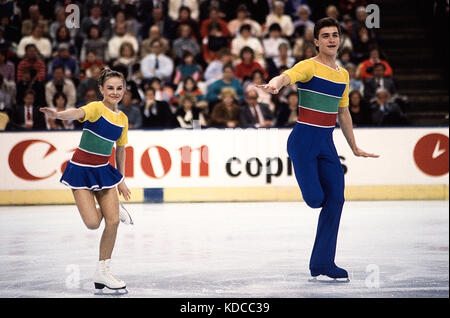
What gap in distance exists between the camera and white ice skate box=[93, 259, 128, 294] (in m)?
5.07

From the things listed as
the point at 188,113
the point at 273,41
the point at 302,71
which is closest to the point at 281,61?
the point at 273,41

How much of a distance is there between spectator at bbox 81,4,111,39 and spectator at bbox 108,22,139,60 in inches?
8.8

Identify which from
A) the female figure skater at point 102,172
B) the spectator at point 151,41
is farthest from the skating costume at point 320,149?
the spectator at point 151,41

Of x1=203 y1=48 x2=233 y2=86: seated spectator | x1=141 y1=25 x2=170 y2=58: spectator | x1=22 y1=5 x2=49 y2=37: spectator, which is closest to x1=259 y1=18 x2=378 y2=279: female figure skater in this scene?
x1=203 y1=48 x2=233 y2=86: seated spectator

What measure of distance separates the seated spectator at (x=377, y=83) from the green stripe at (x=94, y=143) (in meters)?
8.10

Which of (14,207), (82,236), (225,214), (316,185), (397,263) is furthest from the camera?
(14,207)

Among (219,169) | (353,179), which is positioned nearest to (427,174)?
(353,179)

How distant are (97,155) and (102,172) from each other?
0.11 metres

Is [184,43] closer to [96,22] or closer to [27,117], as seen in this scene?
[96,22]

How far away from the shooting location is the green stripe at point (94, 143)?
5.04 metres

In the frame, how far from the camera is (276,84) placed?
474 cm

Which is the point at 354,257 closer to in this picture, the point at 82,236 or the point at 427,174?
the point at 82,236

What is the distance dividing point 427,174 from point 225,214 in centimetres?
342

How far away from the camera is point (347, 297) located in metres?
4.99
